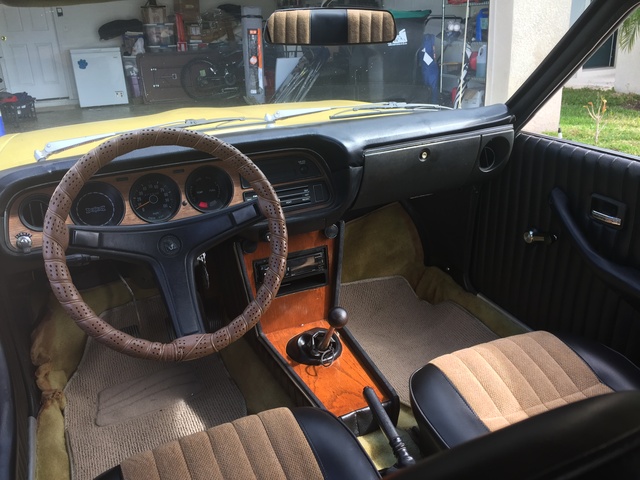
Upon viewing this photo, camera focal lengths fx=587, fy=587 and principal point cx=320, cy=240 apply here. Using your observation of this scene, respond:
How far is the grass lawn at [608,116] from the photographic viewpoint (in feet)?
11.2

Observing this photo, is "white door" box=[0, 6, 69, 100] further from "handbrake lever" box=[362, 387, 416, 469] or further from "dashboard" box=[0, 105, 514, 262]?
"handbrake lever" box=[362, 387, 416, 469]

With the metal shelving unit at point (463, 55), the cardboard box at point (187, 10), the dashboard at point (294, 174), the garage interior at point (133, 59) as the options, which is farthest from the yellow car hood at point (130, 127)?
the cardboard box at point (187, 10)

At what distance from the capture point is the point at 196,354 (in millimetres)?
1457

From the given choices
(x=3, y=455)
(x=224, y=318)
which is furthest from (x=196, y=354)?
(x=224, y=318)

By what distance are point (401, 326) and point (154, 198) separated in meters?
1.37

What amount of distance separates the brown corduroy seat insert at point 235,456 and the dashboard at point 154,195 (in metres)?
0.70

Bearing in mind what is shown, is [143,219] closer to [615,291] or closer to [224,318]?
[224,318]

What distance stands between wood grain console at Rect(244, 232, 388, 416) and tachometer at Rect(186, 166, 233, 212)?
1.24 feet

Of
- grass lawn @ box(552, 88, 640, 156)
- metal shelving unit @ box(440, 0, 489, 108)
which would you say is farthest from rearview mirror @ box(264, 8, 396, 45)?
metal shelving unit @ box(440, 0, 489, 108)

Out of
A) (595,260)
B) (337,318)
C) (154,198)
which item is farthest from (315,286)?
(595,260)

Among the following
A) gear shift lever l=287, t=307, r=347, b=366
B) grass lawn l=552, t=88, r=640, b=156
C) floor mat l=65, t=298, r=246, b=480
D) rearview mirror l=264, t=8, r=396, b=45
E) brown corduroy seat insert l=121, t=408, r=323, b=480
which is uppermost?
rearview mirror l=264, t=8, r=396, b=45

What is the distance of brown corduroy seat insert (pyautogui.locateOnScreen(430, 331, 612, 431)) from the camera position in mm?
1571

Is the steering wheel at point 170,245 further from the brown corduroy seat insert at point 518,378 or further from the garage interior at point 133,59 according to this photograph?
the garage interior at point 133,59

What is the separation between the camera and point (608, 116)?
172 inches
